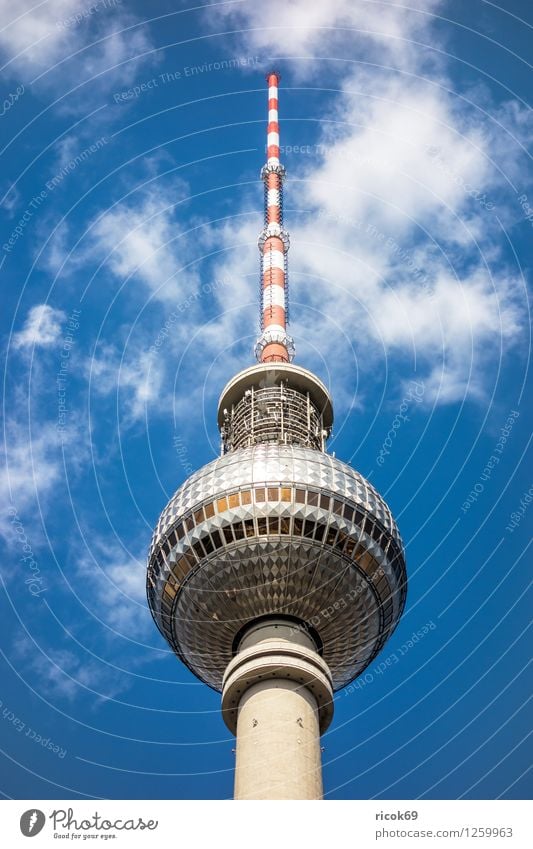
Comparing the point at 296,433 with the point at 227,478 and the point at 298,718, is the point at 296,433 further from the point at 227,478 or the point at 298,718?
the point at 298,718

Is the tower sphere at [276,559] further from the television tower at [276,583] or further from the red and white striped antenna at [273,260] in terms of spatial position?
the red and white striped antenna at [273,260]

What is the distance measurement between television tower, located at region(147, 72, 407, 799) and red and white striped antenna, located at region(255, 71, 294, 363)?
13976mm

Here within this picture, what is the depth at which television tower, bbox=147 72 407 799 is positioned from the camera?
4591 centimetres

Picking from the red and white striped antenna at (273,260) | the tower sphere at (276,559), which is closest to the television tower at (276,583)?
the tower sphere at (276,559)

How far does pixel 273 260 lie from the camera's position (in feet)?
236

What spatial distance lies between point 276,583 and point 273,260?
3223cm

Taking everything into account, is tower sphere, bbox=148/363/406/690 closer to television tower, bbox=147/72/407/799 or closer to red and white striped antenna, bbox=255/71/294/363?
television tower, bbox=147/72/407/799

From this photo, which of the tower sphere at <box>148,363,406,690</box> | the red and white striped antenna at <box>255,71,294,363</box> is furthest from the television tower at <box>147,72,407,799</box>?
the red and white striped antenna at <box>255,71,294,363</box>

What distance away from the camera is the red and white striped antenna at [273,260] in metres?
66.1
